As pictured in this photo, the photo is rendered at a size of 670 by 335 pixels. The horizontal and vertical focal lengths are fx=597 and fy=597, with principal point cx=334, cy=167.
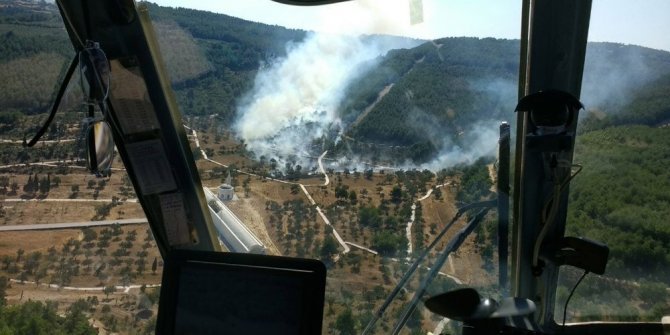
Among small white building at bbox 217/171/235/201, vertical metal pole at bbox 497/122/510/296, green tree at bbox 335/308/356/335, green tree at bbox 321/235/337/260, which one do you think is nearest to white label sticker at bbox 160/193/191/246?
small white building at bbox 217/171/235/201

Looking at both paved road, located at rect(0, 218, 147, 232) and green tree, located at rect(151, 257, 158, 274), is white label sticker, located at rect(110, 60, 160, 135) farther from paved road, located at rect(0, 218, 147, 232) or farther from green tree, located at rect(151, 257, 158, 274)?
green tree, located at rect(151, 257, 158, 274)

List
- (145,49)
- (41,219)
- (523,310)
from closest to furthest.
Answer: (523,310) → (145,49) → (41,219)

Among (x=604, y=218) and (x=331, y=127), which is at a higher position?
(x=331, y=127)

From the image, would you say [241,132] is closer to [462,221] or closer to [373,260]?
[373,260]

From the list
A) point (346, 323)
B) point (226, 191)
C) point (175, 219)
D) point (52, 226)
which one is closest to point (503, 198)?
point (346, 323)

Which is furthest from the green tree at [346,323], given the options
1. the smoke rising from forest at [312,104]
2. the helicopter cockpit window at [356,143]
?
the smoke rising from forest at [312,104]

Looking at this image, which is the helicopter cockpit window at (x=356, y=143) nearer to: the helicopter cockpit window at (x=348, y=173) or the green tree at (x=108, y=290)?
the helicopter cockpit window at (x=348, y=173)

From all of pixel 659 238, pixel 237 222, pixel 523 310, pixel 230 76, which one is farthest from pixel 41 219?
pixel 659 238
